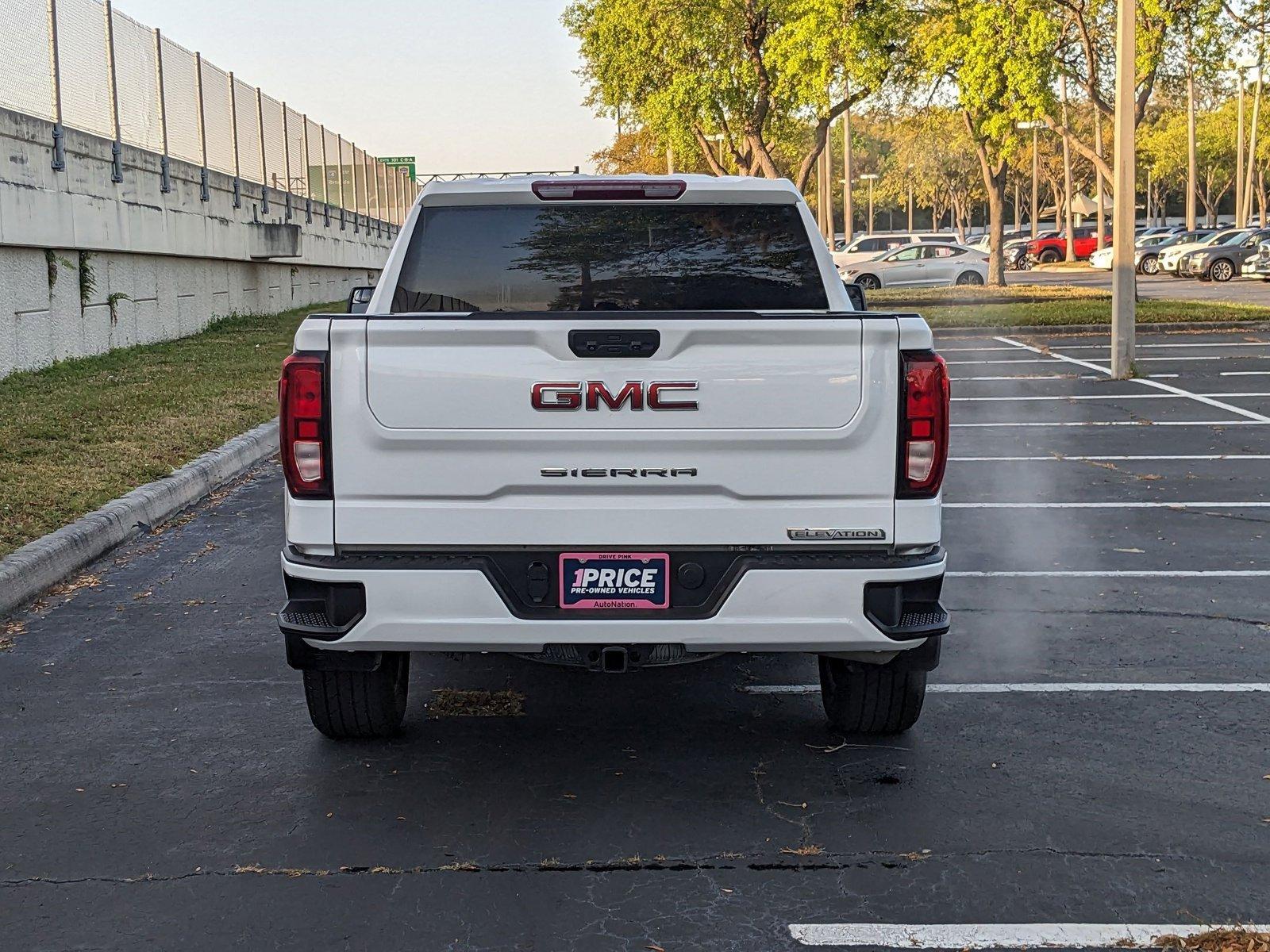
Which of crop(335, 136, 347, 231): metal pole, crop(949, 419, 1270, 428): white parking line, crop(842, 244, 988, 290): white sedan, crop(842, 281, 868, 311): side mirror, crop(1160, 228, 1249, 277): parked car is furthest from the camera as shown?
crop(1160, 228, 1249, 277): parked car

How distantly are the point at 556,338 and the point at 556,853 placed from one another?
4.92 feet

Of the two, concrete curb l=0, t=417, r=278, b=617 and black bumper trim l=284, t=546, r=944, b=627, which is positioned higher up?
black bumper trim l=284, t=546, r=944, b=627

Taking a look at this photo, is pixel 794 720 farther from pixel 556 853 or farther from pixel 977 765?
pixel 556 853

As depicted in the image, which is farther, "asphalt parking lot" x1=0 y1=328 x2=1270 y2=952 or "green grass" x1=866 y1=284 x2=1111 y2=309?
"green grass" x1=866 y1=284 x2=1111 y2=309

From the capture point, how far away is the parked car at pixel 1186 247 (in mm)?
45844

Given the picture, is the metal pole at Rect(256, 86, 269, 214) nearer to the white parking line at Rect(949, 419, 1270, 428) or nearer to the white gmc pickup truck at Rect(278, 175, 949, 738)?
the white parking line at Rect(949, 419, 1270, 428)

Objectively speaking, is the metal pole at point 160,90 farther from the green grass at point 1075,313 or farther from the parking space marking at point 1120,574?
the parking space marking at point 1120,574

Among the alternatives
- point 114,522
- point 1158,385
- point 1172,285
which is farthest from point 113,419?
point 1172,285

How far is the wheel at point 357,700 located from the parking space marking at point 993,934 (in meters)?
1.89

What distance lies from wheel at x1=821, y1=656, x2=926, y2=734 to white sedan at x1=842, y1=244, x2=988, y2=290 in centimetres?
3686

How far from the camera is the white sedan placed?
41312 millimetres

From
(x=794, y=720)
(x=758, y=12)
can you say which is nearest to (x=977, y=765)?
(x=794, y=720)

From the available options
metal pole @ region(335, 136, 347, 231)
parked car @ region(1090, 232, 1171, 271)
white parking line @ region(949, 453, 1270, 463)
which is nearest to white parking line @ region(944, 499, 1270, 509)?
white parking line @ region(949, 453, 1270, 463)

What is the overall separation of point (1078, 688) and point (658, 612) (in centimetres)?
218
